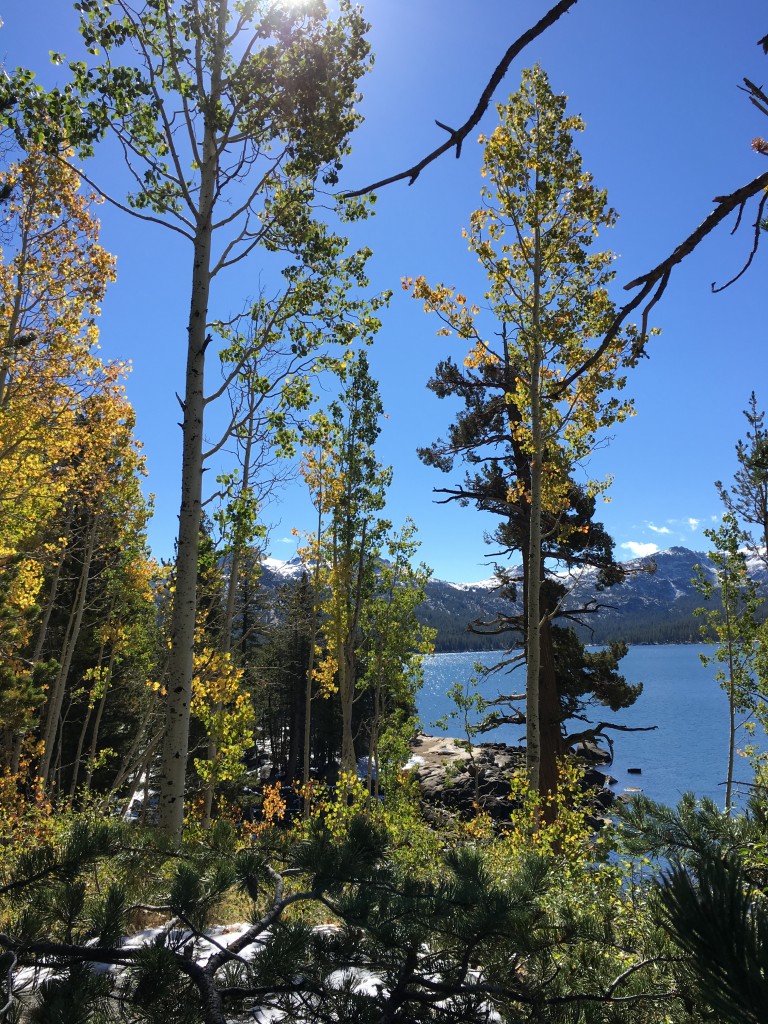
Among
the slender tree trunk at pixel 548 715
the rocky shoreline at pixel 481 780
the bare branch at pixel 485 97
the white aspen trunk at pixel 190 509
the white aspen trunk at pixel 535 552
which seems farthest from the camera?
the rocky shoreline at pixel 481 780

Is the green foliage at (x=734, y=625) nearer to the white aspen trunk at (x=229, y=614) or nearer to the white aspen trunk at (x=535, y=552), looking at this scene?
the white aspen trunk at (x=535, y=552)

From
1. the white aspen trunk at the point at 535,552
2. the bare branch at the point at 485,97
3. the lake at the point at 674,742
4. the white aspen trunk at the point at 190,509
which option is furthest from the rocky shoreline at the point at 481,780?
the bare branch at the point at 485,97

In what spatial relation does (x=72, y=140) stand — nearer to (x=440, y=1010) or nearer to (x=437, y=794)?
(x=440, y=1010)

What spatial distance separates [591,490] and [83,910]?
8567 mm

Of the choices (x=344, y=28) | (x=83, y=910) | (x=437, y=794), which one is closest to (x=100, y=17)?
(x=344, y=28)

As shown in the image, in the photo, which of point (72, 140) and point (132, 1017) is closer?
point (132, 1017)

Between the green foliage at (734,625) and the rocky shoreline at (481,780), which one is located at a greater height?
the green foliage at (734,625)

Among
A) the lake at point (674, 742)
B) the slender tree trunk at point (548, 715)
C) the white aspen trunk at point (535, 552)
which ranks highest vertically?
the white aspen trunk at point (535, 552)

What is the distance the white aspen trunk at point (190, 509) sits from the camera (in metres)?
4.84

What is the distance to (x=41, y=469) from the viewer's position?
9875mm

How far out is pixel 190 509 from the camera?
516 cm

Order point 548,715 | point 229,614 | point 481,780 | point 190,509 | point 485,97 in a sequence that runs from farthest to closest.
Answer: point 481,780
point 548,715
point 229,614
point 190,509
point 485,97

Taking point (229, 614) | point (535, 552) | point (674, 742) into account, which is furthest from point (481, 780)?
point (535, 552)

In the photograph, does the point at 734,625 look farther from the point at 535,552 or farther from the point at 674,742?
the point at 674,742
